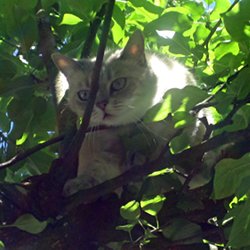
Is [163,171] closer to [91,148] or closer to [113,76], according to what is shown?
[91,148]

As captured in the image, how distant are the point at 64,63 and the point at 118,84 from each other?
0.99 feet

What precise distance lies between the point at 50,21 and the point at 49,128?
16.1 inches

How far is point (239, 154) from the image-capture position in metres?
1.56

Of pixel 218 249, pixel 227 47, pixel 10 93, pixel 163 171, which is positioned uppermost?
pixel 227 47

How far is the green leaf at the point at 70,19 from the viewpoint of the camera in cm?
184

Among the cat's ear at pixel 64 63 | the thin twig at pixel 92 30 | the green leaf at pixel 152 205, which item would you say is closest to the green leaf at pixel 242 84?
the green leaf at pixel 152 205

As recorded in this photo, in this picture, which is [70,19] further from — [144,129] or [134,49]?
[144,129]

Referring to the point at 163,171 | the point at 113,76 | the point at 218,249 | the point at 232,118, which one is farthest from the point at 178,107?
the point at 113,76

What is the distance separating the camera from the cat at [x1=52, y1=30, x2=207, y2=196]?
203 centimetres

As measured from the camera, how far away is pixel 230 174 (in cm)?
133

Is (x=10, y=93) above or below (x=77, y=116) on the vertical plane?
above

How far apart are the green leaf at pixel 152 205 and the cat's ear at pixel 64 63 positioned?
0.69 m

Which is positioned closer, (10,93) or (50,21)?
(10,93)

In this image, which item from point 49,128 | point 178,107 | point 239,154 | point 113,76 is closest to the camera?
point 178,107
